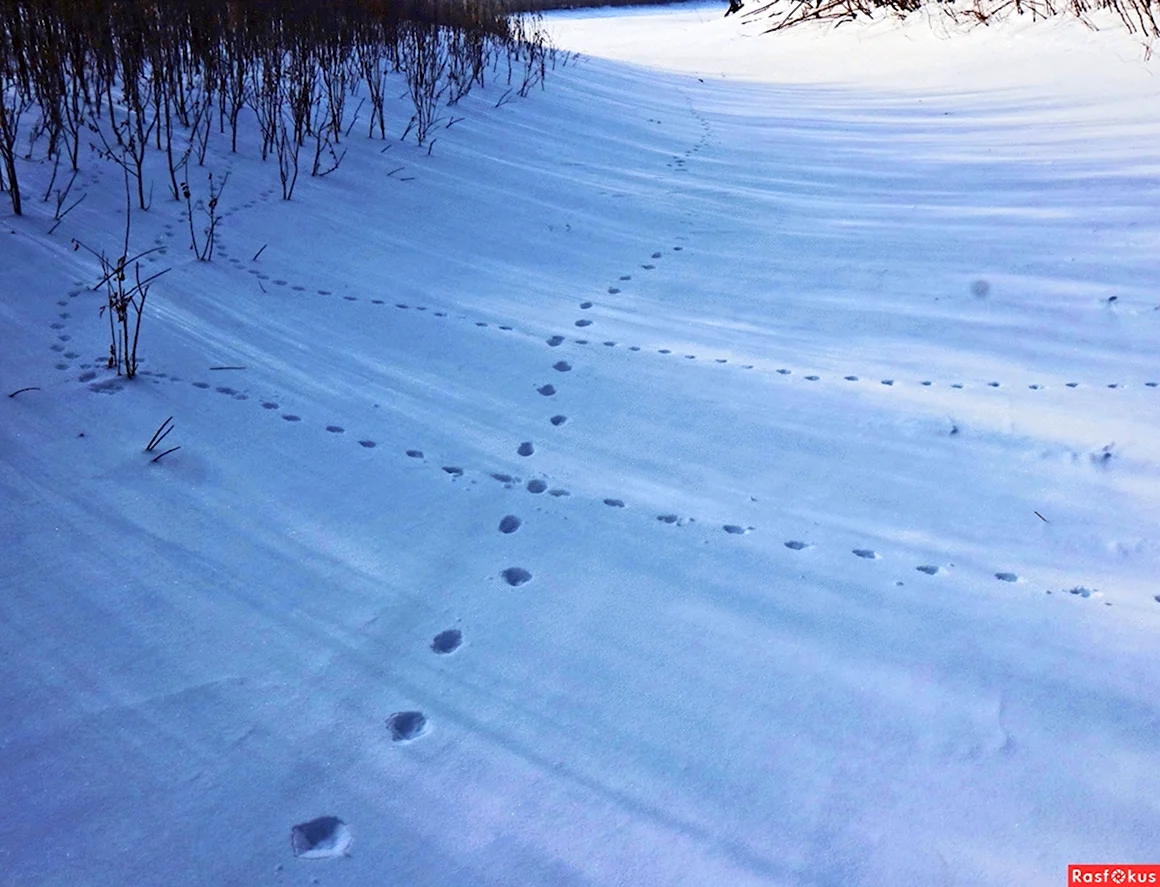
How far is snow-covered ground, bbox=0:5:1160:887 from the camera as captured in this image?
4.49 ft

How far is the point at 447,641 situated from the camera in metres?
1.73

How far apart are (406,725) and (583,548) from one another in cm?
63

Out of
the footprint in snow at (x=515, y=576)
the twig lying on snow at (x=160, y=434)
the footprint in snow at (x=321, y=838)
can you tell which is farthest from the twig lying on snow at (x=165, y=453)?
the footprint in snow at (x=321, y=838)

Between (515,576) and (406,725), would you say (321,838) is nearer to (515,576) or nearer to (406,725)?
(406,725)

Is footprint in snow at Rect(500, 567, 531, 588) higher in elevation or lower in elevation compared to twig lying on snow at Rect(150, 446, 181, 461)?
lower

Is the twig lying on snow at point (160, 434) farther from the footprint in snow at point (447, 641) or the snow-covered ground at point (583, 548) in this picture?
the footprint in snow at point (447, 641)

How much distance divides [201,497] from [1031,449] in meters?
2.10

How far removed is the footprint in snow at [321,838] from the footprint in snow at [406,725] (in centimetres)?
18

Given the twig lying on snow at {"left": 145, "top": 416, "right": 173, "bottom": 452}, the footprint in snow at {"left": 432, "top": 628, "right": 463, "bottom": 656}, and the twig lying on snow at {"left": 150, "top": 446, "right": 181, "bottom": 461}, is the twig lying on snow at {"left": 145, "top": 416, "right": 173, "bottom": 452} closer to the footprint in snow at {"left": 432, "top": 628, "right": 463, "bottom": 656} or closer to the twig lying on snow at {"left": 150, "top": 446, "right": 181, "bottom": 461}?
the twig lying on snow at {"left": 150, "top": 446, "right": 181, "bottom": 461}

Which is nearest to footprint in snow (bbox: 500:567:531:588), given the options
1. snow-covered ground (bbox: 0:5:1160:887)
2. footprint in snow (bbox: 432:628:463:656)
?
snow-covered ground (bbox: 0:5:1160:887)

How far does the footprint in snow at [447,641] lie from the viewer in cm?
170

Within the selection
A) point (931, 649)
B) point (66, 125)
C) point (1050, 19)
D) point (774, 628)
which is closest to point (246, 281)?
point (66, 125)

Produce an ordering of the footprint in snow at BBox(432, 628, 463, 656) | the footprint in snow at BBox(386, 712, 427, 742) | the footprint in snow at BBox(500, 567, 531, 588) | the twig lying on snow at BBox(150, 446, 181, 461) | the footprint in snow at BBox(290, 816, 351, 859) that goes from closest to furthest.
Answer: the footprint in snow at BBox(290, 816, 351, 859), the footprint in snow at BBox(386, 712, 427, 742), the footprint in snow at BBox(432, 628, 463, 656), the footprint in snow at BBox(500, 567, 531, 588), the twig lying on snow at BBox(150, 446, 181, 461)

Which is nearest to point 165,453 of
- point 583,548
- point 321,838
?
point 583,548
